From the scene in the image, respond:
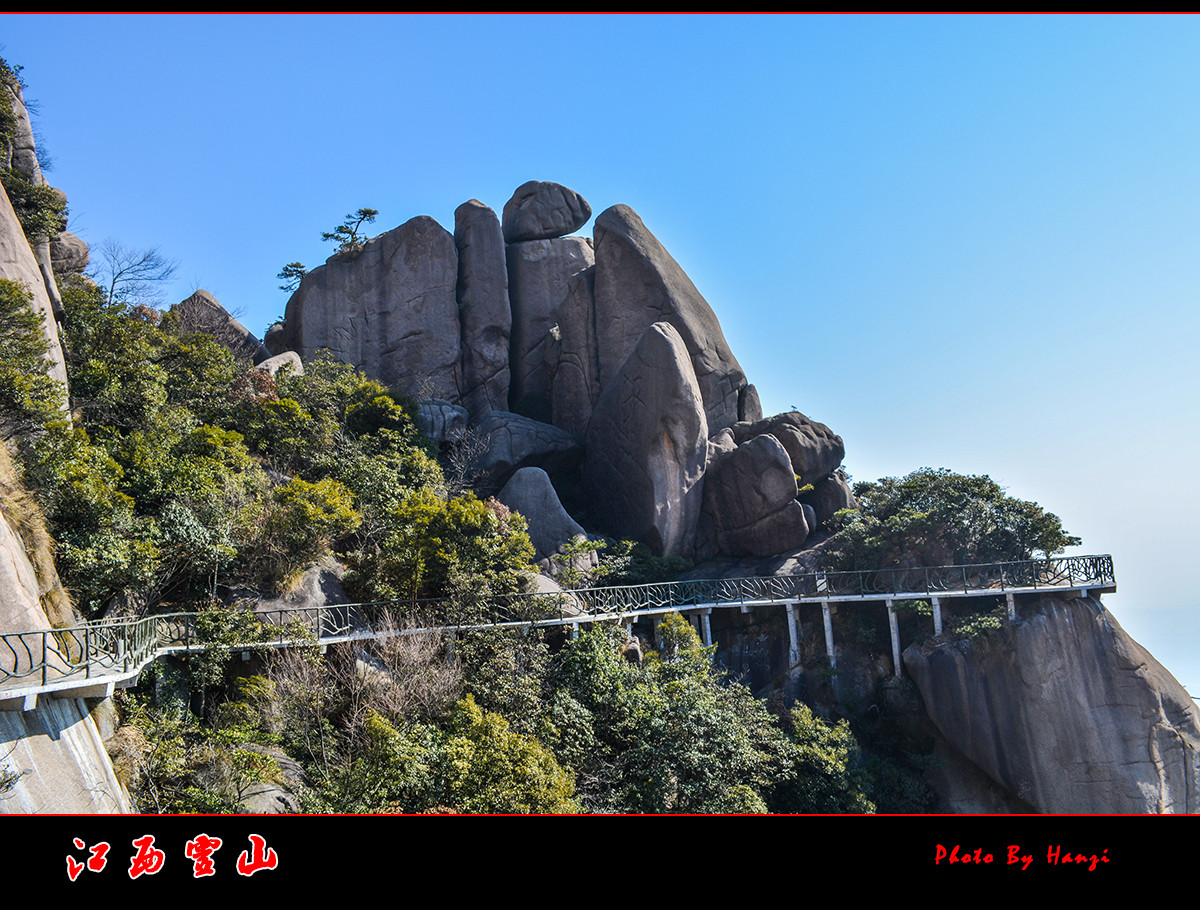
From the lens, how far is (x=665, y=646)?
22.5 m

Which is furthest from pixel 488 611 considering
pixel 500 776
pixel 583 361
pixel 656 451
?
pixel 583 361

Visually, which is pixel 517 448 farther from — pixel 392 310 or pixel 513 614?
pixel 513 614

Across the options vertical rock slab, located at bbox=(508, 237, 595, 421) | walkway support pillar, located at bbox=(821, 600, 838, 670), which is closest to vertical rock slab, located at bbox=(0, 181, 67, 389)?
vertical rock slab, located at bbox=(508, 237, 595, 421)

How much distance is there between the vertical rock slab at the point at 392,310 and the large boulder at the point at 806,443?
13.3 metres

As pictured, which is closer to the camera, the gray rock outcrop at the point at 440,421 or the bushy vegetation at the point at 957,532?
the bushy vegetation at the point at 957,532

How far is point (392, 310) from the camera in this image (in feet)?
116

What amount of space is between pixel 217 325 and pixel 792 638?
24582 millimetres

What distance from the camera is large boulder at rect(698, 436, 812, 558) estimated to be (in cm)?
2836

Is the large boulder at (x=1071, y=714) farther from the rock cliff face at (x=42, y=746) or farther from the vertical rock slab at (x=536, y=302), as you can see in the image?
the vertical rock slab at (x=536, y=302)

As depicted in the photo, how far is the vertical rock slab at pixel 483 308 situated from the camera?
117 feet

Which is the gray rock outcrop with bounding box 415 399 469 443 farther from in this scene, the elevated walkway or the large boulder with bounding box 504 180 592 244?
the large boulder with bounding box 504 180 592 244

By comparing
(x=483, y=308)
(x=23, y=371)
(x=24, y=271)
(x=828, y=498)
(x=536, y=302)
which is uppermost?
(x=536, y=302)

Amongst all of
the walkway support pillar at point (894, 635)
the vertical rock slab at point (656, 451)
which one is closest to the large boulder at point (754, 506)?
the vertical rock slab at point (656, 451)

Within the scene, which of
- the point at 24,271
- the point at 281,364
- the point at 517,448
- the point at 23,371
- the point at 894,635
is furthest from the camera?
the point at 517,448
